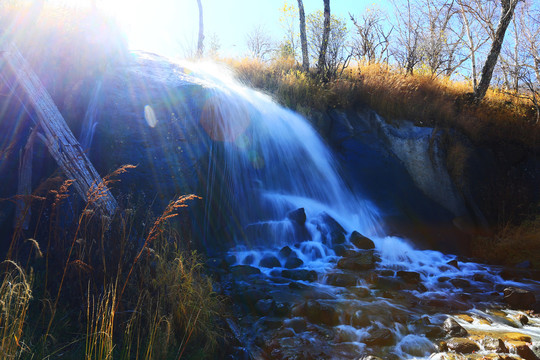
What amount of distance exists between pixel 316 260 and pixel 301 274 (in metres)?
0.90

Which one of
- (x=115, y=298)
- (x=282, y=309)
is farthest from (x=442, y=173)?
(x=115, y=298)

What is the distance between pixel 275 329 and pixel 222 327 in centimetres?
80

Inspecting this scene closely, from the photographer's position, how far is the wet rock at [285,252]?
6891 millimetres

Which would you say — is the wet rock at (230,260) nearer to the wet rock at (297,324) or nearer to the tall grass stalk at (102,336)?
the wet rock at (297,324)

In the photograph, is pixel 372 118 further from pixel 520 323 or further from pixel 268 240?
pixel 520 323

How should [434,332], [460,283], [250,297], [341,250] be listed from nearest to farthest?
1. [434,332]
2. [250,297]
3. [460,283]
4. [341,250]

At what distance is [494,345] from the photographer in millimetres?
4000

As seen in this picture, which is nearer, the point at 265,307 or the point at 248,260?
the point at 265,307

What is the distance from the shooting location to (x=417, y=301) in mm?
5402

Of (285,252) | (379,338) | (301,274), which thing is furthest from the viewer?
(285,252)

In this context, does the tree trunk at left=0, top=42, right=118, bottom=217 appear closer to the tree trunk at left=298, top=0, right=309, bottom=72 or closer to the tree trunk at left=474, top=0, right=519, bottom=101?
the tree trunk at left=298, top=0, right=309, bottom=72

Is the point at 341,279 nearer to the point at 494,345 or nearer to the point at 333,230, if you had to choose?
the point at 333,230

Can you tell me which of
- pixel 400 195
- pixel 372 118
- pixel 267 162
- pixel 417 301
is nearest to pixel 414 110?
pixel 372 118

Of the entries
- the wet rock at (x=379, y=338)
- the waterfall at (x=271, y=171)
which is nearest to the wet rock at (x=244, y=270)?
the waterfall at (x=271, y=171)
